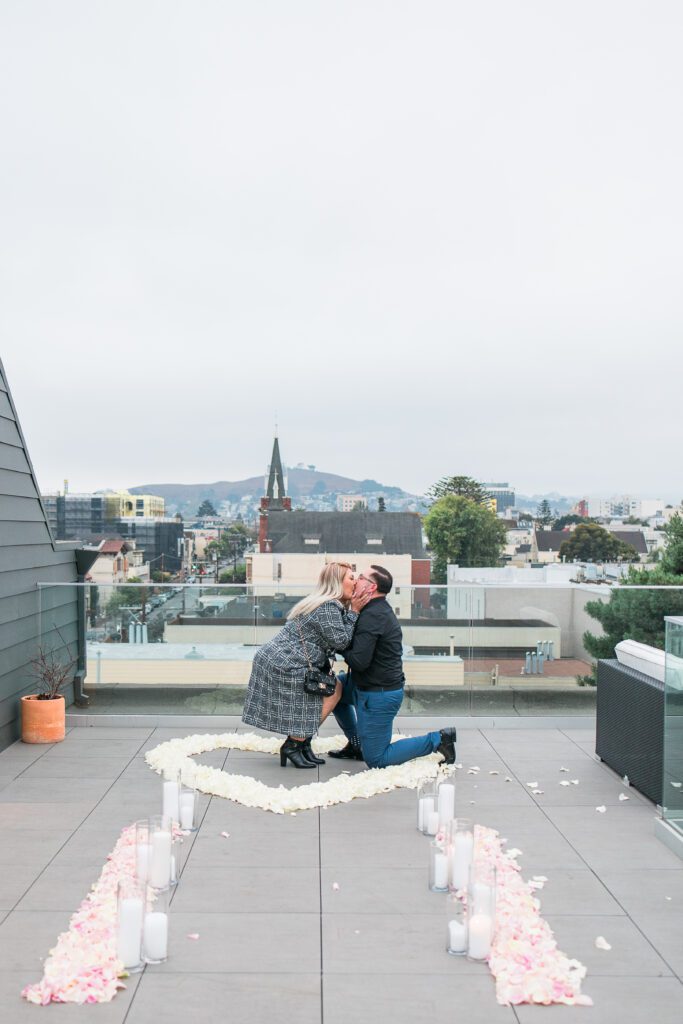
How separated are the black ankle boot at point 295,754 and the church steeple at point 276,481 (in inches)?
3639

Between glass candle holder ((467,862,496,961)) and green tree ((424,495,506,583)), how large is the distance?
6967 centimetres

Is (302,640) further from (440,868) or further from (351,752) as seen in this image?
(440,868)

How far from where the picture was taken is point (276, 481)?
101312 millimetres

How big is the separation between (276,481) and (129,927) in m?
98.8

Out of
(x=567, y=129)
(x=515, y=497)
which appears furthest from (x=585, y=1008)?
(x=515, y=497)

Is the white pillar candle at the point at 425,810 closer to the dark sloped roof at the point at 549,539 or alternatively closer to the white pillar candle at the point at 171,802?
the white pillar candle at the point at 171,802

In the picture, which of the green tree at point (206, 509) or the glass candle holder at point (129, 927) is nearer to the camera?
the glass candle holder at point (129, 927)

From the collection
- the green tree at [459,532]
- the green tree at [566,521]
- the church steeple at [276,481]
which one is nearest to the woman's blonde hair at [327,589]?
the green tree at [459,532]

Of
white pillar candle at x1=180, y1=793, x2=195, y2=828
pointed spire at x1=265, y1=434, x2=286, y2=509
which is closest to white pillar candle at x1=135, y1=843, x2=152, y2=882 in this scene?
white pillar candle at x1=180, y1=793, x2=195, y2=828

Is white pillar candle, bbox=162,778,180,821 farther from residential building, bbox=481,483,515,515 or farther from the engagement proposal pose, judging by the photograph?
residential building, bbox=481,483,515,515

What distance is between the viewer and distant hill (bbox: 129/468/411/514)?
423ft

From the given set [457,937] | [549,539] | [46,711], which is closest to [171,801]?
[457,937]

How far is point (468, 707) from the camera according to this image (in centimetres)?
684

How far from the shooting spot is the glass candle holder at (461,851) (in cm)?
349
